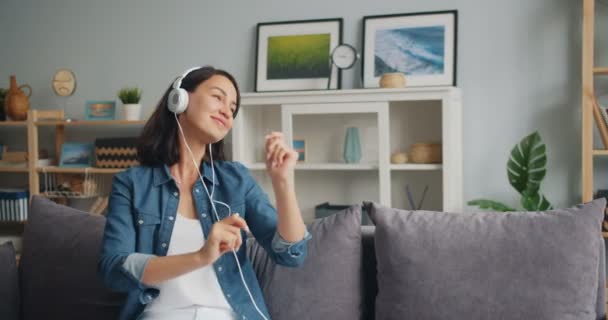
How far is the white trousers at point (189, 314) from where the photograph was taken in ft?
4.71

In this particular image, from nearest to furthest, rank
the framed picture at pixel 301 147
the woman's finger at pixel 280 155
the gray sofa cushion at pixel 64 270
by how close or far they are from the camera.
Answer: the woman's finger at pixel 280 155 → the gray sofa cushion at pixel 64 270 → the framed picture at pixel 301 147

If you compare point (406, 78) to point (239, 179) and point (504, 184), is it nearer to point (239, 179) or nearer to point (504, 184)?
point (504, 184)

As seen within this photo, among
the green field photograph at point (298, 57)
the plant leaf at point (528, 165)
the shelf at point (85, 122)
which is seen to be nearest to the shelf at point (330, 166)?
the green field photograph at point (298, 57)

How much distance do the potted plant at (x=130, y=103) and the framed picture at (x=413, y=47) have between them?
1.26m

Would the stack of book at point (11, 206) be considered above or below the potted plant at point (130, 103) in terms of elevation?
below

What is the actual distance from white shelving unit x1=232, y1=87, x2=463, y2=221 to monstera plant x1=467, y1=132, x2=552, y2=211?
232mm

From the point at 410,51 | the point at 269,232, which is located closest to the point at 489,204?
the point at 410,51

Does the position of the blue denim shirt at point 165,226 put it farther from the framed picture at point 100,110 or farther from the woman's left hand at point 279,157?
the framed picture at point 100,110

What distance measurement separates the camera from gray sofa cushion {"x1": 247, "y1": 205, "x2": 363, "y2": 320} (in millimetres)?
1684

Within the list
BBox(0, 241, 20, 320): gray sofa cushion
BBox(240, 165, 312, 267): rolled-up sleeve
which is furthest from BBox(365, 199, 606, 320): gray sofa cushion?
BBox(0, 241, 20, 320): gray sofa cushion

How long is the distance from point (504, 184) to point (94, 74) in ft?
7.98

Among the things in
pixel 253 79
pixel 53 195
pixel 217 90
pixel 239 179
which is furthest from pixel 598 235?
pixel 53 195

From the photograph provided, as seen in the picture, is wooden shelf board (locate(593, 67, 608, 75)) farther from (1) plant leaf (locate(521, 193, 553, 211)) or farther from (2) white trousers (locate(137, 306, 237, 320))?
(2) white trousers (locate(137, 306, 237, 320))

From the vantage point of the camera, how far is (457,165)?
304 centimetres
